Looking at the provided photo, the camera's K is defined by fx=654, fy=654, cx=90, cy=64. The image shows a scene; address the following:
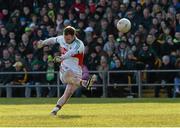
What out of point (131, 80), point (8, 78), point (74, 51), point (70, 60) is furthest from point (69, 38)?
point (8, 78)

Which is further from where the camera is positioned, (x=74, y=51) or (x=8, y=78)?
(x=8, y=78)

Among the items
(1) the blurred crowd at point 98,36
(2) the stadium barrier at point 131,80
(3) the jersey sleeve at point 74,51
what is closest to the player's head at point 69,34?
(3) the jersey sleeve at point 74,51

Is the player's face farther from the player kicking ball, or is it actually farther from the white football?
the white football

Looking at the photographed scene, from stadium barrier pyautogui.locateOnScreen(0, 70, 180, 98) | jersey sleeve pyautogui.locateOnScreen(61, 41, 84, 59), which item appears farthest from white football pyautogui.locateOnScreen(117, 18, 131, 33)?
jersey sleeve pyautogui.locateOnScreen(61, 41, 84, 59)

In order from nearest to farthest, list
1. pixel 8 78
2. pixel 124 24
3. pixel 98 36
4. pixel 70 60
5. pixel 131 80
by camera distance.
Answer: pixel 70 60 → pixel 124 24 → pixel 131 80 → pixel 98 36 → pixel 8 78

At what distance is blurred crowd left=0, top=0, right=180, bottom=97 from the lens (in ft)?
82.3

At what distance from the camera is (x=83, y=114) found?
16109 mm

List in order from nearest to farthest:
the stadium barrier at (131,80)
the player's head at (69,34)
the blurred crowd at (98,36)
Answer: the player's head at (69,34) < the stadium barrier at (131,80) < the blurred crowd at (98,36)

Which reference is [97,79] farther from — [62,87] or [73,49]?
[73,49]

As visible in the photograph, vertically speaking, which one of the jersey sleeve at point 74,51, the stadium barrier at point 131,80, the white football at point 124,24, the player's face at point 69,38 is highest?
the white football at point 124,24

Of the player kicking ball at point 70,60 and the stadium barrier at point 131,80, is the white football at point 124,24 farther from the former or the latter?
the player kicking ball at point 70,60

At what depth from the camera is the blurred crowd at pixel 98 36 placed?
25.1m

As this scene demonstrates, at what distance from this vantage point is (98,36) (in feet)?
87.0

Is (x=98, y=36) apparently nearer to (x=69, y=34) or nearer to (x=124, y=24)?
(x=124, y=24)
